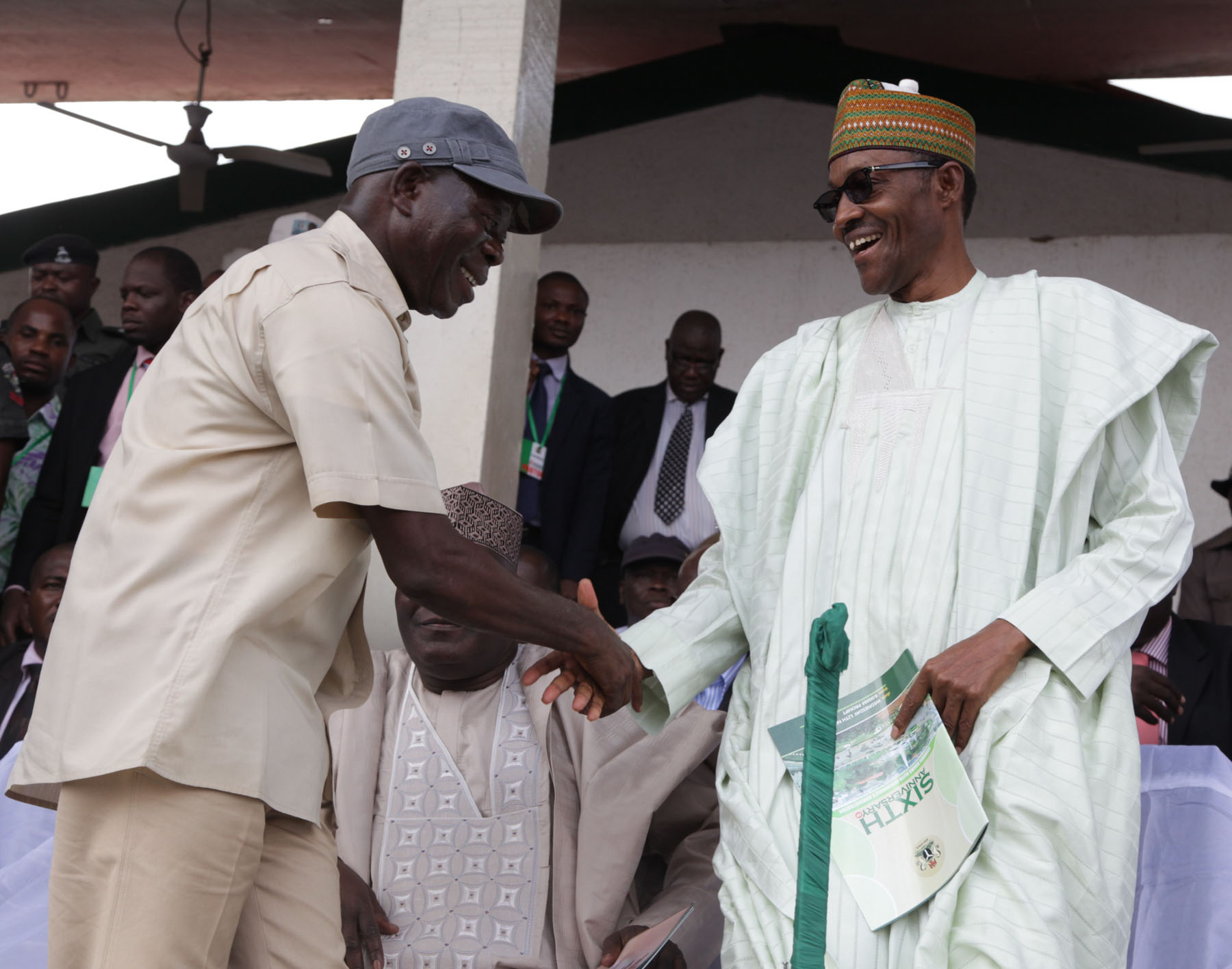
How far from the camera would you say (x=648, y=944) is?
3396mm

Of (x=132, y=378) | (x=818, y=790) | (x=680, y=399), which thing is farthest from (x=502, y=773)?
(x=680, y=399)

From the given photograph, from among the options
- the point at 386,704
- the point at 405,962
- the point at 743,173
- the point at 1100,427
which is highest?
the point at 743,173

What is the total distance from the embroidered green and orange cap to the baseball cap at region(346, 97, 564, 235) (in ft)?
2.54

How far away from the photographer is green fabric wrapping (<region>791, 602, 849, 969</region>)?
5.78 ft

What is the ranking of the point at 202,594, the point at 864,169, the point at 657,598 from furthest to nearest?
the point at 657,598, the point at 864,169, the point at 202,594

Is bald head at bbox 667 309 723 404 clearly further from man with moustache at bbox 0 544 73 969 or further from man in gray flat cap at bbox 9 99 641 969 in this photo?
man in gray flat cap at bbox 9 99 641 969

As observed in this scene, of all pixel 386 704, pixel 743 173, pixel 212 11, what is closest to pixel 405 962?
pixel 386 704

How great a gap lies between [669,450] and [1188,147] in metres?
3.86

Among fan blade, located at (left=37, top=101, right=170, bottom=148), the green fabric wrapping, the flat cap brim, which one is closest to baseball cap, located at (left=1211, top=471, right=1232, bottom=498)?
the flat cap brim

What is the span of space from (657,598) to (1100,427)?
330 centimetres

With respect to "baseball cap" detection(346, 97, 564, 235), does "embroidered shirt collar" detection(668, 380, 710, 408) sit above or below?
above

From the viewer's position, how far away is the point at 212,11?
9789mm

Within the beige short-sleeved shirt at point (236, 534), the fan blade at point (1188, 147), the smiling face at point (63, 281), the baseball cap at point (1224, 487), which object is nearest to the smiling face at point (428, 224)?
the beige short-sleeved shirt at point (236, 534)

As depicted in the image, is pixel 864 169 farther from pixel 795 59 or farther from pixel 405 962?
pixel 795 59
